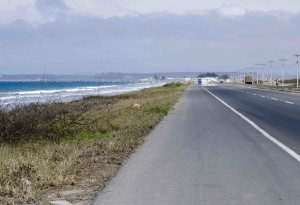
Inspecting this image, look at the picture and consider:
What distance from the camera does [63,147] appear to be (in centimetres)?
1338

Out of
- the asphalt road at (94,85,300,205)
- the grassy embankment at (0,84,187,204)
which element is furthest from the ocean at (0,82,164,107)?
the asphalt road at (94,85,300,205)

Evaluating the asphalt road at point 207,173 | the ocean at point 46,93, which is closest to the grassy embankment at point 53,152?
the asphalt road at point 207,173

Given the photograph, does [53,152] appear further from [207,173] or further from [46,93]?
[46,93]

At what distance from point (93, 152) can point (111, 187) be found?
13.2 feet

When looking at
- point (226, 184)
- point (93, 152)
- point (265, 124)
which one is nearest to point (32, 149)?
point (93, 152)

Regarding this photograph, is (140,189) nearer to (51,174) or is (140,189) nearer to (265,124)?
(51,174)

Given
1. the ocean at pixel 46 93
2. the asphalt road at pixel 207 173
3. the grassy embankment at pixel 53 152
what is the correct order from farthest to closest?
the ocean at pixel 46 93 → the grassy embankment at pixel 53 152 → the asphalt road at pixel 207 173

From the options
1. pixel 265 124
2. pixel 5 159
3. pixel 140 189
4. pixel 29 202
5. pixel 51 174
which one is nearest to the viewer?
pixel 29 202

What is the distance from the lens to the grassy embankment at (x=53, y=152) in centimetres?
866

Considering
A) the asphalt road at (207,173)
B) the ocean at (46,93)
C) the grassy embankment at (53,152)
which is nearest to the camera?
the asphalt road at (207,173)

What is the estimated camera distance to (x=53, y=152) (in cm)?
1237

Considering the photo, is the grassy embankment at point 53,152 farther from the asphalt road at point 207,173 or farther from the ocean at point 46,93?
the ocean at point 46,93

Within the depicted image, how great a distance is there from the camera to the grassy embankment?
8656 millimetres

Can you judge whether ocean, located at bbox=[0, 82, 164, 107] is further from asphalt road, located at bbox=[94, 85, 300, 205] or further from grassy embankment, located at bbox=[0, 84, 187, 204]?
asphalt road, located at bbox=[94, 85, 300, 205]
